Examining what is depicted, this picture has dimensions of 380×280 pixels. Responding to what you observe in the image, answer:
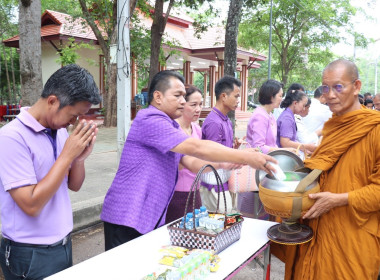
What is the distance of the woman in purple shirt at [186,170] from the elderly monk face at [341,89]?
1165 millimetres

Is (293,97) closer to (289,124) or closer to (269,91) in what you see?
(289,124)

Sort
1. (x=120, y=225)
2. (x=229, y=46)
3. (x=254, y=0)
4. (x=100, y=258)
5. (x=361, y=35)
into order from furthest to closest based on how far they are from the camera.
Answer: (x=361, y=35) < (x=254, y=0) < (x=229, y=46) < (x=120, y=225) < (x=100, y=258)

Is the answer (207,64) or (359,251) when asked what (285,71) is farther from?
(359,251)

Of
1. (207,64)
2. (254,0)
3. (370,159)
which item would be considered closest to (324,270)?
(370,159)

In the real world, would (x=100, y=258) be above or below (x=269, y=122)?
below

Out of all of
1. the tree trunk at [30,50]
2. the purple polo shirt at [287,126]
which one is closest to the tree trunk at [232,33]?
the purple polo shirt at [287,126]

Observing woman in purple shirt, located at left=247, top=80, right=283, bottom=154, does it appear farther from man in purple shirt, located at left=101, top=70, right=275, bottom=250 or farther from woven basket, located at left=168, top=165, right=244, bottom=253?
woven basket, located at left=168, top=165, right=244, bottom=253

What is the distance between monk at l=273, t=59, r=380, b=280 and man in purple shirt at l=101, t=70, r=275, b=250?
1.20 ft

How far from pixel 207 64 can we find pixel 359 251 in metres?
23.6

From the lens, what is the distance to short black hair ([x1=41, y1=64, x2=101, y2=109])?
1579 mm

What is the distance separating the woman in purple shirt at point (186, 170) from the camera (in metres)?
2.89

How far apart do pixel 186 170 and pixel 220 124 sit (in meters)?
0.63

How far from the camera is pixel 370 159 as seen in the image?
6.11 ft

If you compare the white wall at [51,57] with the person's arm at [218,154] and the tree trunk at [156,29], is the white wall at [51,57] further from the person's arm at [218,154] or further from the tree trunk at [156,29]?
the person's arm at [218,154]
